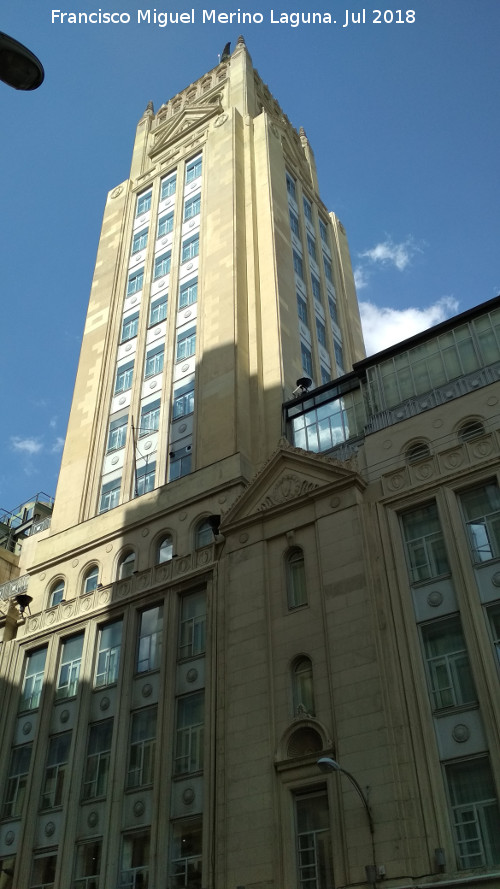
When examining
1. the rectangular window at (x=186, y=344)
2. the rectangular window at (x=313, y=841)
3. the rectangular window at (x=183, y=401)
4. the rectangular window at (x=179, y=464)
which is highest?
the rectangular window at (x=186, y=344)

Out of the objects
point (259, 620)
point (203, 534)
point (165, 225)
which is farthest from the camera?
point (165, 225)

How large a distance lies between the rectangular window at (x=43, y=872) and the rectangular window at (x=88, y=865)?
102cm

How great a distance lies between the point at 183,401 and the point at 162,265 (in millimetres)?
12721

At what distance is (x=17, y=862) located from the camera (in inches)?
1151

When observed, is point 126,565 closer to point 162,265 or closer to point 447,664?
point 447,664

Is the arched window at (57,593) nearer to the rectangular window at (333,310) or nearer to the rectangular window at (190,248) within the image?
the rectangular window at (190,248)

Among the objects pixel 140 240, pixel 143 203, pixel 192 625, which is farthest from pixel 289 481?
pixel 143 203

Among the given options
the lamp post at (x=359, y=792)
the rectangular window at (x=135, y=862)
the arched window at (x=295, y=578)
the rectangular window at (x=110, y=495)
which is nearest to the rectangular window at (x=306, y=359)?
the rectangular window at (x=110, y=495)

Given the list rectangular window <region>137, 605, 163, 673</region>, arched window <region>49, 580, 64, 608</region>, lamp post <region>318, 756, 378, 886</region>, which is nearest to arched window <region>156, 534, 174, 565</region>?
rectangular window <region>137, 605, 163, 673</region>

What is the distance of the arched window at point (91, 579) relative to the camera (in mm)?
36375

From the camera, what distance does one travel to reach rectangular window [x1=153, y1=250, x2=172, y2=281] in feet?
161

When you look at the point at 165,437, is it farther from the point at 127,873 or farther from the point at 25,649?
the point at 127,873

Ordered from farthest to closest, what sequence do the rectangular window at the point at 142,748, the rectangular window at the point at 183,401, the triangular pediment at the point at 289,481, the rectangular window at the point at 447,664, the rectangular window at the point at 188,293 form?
the rectangular window at the point at 188,293 < the rectangular window at the point at 183,401 < the triangular pediment at the point at 289,481 < the rectangular window at the point at 142,748 < the rectangular window at the point at 447,664

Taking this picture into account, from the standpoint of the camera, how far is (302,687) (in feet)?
86.0
